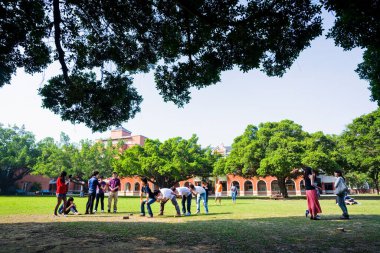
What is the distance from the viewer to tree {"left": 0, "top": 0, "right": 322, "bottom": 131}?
6.43m

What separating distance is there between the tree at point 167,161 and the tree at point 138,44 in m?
27.2

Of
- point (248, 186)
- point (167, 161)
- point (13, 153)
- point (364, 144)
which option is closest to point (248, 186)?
point (248, 186)

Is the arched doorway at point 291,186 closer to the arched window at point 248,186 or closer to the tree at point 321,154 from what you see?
the arched window at point 248,186

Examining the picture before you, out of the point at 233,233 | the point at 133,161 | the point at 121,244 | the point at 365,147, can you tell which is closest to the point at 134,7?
the point at 121,244

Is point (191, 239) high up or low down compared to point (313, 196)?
down

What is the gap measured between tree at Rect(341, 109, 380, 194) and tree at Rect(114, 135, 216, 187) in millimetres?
18424

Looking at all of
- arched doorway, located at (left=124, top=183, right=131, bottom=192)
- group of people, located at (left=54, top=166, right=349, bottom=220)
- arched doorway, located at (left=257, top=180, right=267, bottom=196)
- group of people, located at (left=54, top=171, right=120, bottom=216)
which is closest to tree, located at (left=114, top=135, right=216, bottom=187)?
arched doorway, located at (left=257, top=180, right=267, bottom=196)

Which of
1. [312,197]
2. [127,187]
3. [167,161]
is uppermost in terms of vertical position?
[167,161]

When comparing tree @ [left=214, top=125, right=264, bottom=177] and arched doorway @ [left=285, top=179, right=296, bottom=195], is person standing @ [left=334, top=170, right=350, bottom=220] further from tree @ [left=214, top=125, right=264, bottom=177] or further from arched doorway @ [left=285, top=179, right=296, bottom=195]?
arched doorway @ [left=285, top=179, right=296, bottom=195]

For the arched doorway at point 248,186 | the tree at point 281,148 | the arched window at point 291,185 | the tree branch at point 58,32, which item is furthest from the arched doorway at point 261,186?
the tree branch at point 58,32

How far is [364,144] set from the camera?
3198 cm

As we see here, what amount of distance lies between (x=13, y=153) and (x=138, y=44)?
50.9 metres

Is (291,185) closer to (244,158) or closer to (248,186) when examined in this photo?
(248,186)

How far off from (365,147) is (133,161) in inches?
1194
